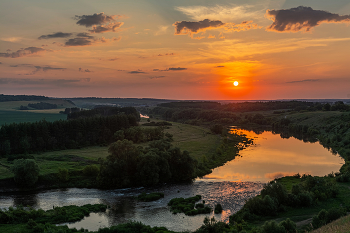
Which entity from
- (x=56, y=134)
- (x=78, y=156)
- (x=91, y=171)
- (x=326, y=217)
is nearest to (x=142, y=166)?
(x=91, y=171)

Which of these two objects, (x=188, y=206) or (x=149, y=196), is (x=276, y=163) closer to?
Answer: (x=188, y=206)

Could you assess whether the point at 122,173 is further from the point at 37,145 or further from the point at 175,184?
the point at 37,145

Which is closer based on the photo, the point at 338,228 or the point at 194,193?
the point at 338,228

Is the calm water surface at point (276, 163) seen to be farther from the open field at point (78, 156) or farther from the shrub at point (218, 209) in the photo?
the shrub at point (218, 209)

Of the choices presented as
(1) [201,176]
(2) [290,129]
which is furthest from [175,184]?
(2) [290,129]

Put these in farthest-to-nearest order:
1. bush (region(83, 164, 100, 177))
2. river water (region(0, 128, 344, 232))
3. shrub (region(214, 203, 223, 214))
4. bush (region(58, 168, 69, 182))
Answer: bush (region(83, 164, 100, 177)) → bush (region(58, 168, 69, 182)) → shrub (region(214, 203, 223, 214)) → river water (region(0, 128, 344, 232))

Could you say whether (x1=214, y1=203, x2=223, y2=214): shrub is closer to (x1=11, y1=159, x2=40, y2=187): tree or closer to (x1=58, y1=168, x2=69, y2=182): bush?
(x1=58, y1=168, x2=69, y2=182): bush

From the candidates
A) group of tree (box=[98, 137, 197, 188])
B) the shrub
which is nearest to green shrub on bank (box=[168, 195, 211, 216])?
the shrub
